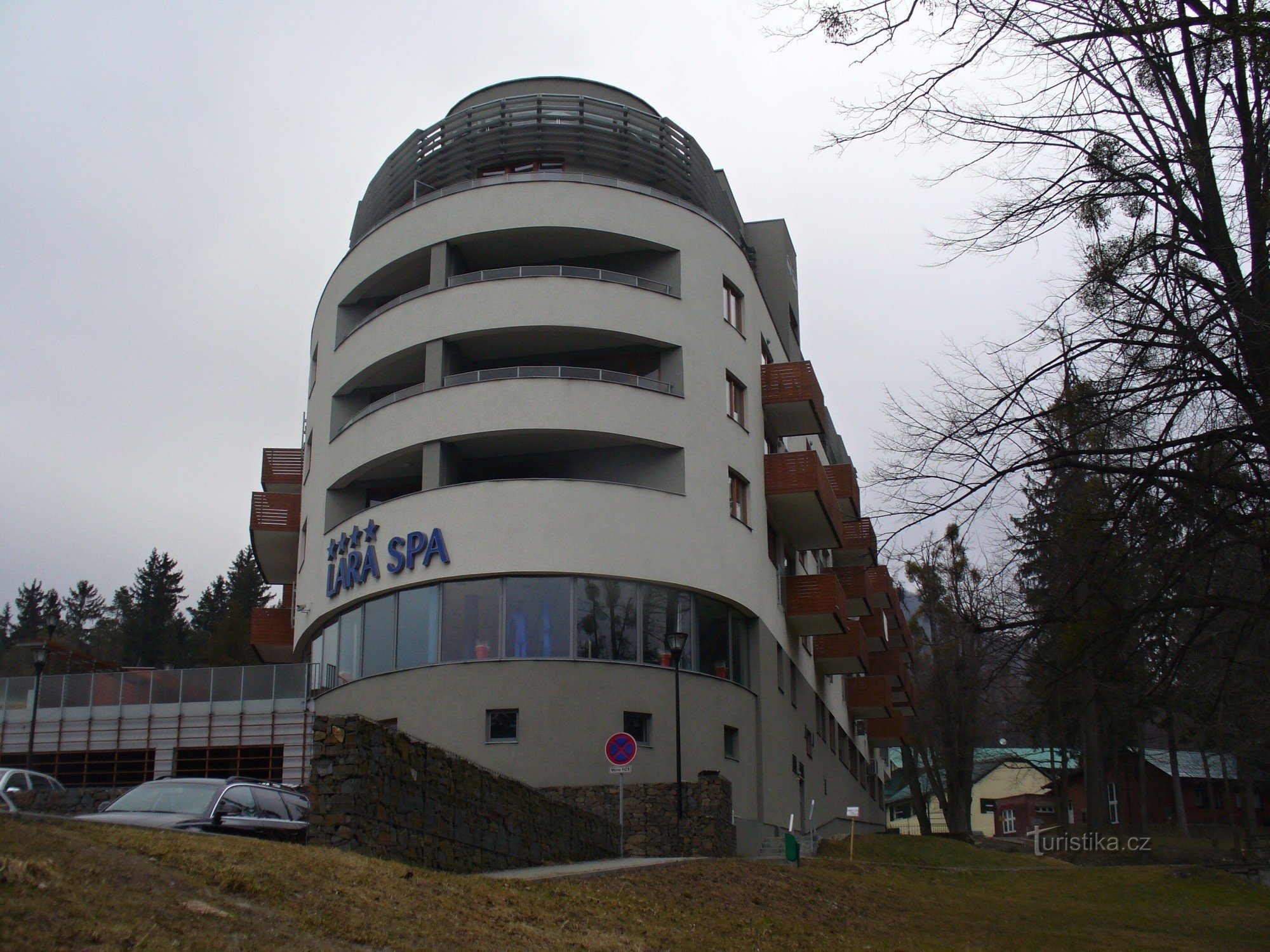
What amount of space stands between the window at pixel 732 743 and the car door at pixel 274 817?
622 inches

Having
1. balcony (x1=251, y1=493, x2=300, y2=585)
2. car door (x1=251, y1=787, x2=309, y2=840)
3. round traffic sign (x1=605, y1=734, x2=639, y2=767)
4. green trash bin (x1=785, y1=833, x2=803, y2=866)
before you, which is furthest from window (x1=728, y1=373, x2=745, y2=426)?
car door (x1=251, y1=787, x2=309, y2=840)

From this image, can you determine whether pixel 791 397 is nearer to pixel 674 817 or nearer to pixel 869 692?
pixel 674 817

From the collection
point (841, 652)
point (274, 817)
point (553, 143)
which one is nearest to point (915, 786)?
point (841, 652)

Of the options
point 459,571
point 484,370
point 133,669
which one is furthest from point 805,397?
point 133,669

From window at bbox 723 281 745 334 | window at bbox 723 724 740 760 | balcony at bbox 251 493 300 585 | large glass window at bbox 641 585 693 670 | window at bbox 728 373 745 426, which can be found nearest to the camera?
large glass window at bbox 641 585 693 670

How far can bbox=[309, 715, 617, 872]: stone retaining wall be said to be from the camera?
13.6 metres

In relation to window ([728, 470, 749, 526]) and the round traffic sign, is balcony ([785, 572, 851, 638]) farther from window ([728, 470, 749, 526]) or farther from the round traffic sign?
the round traffic sign

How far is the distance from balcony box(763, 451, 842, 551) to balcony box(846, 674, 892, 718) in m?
13.3

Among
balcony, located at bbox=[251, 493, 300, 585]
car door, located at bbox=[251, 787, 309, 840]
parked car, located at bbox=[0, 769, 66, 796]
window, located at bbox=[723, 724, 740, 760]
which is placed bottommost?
car door, located at bbox=[251, 787, 309, 840]

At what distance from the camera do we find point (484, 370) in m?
32.8

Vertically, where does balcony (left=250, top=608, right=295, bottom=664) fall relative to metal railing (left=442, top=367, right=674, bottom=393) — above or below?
below

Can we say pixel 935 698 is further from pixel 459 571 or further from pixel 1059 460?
pixel 1059 460

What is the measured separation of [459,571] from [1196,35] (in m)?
21.3

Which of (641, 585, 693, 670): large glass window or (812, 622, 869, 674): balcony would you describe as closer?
(641, 585, 693, 670): large glass window
